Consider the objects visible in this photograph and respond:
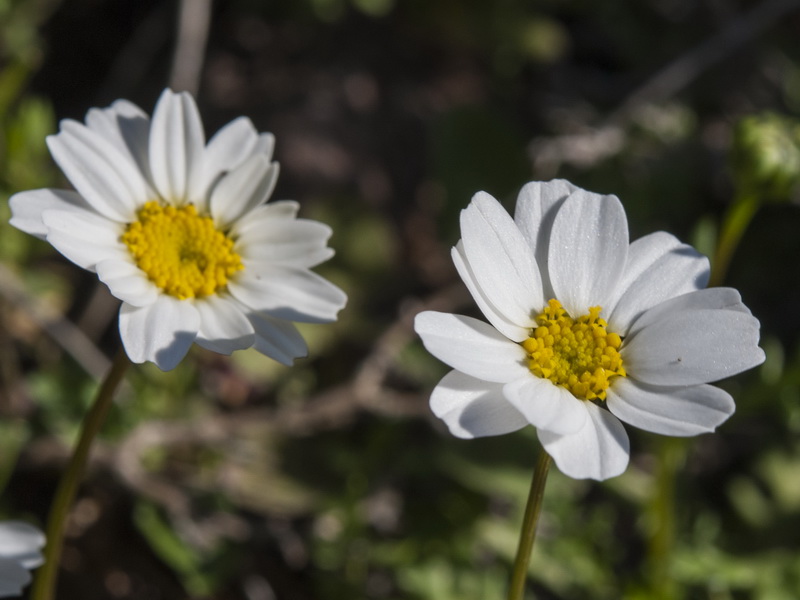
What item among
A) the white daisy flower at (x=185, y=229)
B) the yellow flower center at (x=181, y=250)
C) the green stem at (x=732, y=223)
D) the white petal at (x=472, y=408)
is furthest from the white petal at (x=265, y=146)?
the green stem at (x=732, y=223)

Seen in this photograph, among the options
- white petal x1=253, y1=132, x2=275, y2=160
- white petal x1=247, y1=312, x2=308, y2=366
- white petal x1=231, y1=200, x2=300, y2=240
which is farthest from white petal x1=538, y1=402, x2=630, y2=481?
white petal x1=253, y1=132, x2=275, y2=160

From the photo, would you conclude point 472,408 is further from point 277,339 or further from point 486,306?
point 277,339

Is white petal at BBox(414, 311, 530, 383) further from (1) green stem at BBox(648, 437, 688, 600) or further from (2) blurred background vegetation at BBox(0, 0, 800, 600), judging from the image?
(1) green stem at BBox(648, 437, 688, 600)

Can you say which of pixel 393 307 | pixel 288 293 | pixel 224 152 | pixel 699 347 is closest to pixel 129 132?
pixel 224 152

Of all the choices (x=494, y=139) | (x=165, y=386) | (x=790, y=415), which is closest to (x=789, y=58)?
(x=494, y=139)

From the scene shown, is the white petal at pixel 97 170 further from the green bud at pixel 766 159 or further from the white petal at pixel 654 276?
the green bud at pixel 766 159

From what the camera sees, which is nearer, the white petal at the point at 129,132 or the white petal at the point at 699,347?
the white petal at the point at 699,347

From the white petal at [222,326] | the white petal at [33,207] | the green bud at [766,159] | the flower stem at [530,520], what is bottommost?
the flower stem at [530,520]
